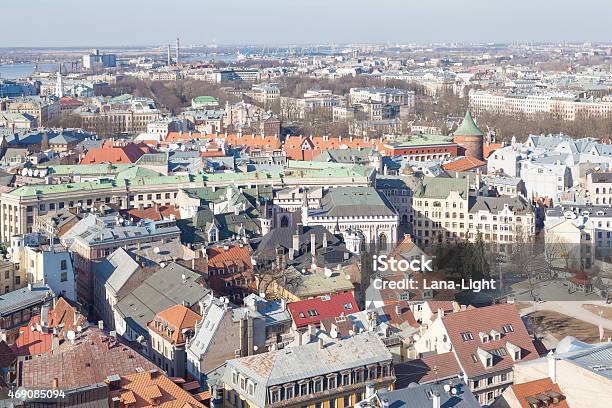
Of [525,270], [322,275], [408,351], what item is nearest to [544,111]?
[525,270]

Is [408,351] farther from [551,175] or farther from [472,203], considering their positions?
[551,175]

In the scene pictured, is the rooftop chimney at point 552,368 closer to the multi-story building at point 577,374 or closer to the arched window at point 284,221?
the multi-story building at point 577,374

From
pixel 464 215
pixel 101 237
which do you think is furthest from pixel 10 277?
pixel 464 215

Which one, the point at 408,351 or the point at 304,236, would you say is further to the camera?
the point at 304,236

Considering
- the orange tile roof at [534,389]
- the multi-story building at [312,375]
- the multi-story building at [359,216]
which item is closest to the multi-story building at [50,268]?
the multi-story building at [312,375]

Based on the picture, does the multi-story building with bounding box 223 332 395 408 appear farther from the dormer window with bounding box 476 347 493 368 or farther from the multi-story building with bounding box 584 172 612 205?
the multi-story building with bounding box 584 172 612 205

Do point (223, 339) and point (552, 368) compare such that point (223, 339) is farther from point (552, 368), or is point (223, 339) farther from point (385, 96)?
point (385, 96)

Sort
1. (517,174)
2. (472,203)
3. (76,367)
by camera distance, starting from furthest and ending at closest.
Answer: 1. (517,174)
2. (472,203)
3. (76,367)
